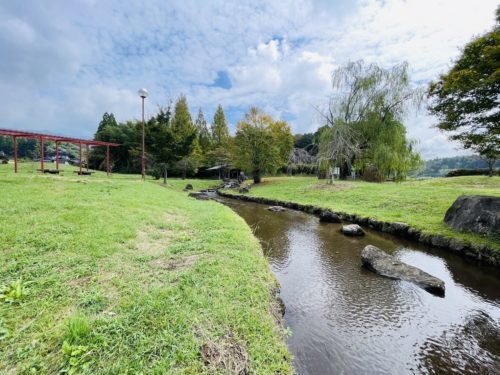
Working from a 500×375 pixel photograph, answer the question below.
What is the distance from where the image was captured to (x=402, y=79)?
21.2m

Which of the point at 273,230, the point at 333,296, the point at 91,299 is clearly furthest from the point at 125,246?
the point at 273,230

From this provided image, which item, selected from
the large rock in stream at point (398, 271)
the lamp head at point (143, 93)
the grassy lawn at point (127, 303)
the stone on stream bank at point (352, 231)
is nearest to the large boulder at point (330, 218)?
the stone on stream bank at point (352, 231)

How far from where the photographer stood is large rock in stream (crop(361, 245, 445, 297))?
5375 millimetres

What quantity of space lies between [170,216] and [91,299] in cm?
553

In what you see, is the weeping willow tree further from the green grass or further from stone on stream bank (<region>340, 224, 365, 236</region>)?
stone on stream bank (<region>340, 224, 365, 236</region>)

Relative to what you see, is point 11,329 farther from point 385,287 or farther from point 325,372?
point 385,287

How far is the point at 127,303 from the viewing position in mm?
2934

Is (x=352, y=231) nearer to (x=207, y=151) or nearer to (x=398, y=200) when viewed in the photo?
(x=398, y=200)

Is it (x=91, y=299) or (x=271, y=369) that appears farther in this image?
(x=91, y=299)

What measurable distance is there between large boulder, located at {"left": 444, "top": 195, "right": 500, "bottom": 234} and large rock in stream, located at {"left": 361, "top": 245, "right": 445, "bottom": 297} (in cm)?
384

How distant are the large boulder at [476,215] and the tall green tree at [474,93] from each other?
70.6 inches

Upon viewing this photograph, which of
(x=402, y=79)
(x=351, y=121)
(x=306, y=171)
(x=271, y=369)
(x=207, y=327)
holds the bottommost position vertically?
(x=271, y=369)

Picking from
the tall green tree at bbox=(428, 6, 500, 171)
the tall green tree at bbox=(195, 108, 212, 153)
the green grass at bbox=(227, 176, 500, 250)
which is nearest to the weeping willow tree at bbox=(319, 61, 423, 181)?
the green grass at bbox=(227, 176, 500, 250)

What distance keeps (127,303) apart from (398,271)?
19.2ft
